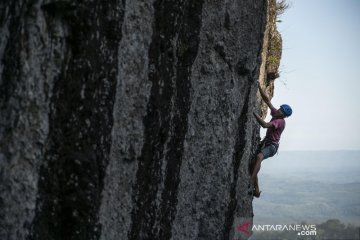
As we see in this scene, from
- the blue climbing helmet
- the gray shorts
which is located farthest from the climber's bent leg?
the blue climbing helmet

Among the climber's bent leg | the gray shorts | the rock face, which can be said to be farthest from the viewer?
the gray shorts

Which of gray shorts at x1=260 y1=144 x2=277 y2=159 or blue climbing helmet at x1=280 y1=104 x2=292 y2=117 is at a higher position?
blue climbing helmet at x1=280 y1=104 x2=292 y2=117

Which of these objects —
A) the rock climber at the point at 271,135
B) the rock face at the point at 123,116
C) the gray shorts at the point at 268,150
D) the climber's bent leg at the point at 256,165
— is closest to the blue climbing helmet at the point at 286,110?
the rock climber at the point at 271,135

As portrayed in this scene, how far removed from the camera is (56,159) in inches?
206

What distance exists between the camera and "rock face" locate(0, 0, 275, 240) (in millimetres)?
4938

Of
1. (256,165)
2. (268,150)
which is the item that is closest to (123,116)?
(256,165)

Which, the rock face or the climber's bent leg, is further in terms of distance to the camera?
the climber's bent leg

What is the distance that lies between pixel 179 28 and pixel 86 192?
12.4ft

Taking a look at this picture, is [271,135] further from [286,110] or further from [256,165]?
[256,165]

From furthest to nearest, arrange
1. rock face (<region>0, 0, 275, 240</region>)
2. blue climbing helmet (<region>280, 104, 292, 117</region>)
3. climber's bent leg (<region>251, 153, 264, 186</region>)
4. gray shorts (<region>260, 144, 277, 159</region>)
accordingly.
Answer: gray shorts (<region>260, 144, 277, 159</region>)
blue climbing helmet (<region>280, 104, 292, 117</region>)
climber's bent leg (<region>251, 153, 264, 186</region>)
rock face (<region>0, 0, 275, 240</region>)

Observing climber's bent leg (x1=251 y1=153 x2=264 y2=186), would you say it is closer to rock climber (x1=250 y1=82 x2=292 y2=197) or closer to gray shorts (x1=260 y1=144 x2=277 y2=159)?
rock climber (x1=250 y1=82 x2=292 y2=197)

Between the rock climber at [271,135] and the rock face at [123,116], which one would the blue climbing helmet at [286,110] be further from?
the rock face at [123,116]

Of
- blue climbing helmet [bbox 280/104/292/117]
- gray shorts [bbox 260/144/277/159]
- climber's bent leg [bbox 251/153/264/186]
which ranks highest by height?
blue climbing helmet [bbox 280/104/292/117]

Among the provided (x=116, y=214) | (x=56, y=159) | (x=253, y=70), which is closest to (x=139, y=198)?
(x=116, y=214)
